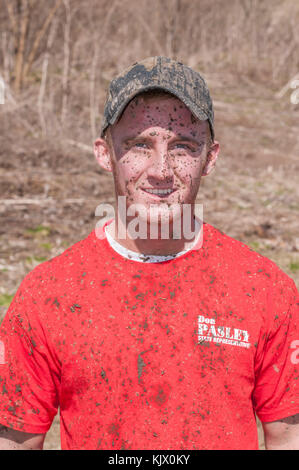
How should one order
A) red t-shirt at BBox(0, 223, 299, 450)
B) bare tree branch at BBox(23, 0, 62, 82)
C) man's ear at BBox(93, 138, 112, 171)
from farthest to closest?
bare tree branch at BBox(23, 0, 62, 82) < man's ear at BBox(93, 138, 112, 171) < red t-shirt at BBox(0, 223, 299, 450)

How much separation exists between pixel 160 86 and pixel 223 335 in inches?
33.2

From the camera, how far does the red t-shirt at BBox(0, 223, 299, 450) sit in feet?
5.72

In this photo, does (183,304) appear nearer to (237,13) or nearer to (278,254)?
(278,254)

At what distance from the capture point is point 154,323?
5.83 ft

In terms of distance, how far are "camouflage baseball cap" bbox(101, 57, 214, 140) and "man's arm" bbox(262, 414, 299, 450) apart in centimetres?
106

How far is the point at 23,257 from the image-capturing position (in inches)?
251

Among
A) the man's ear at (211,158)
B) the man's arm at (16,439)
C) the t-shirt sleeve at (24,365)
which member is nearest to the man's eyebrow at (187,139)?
the man's ear at (211,158)

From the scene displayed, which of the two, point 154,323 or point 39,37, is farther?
point 39,37

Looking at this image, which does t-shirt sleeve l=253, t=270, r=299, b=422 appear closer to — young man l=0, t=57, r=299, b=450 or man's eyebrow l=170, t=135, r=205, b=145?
young man l=0, t=57, r=299, b=450

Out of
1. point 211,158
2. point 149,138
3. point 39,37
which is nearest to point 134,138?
point 149,138

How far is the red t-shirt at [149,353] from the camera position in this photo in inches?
68.6

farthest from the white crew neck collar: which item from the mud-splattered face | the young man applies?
the mud-splattered face

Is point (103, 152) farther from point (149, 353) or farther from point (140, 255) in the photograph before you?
point (149, 353)
